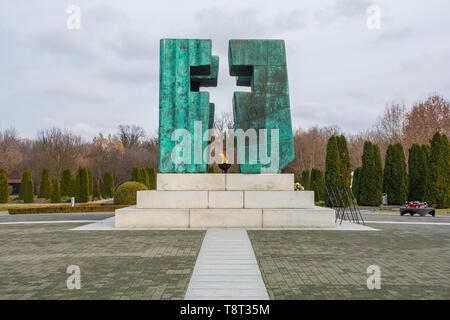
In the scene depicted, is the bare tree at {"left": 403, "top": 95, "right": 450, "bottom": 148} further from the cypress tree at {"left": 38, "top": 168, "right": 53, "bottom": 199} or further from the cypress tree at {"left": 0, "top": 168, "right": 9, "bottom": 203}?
the cypress tree at {"left": 0, "top": 168, "right": 9, "bottom": 203}

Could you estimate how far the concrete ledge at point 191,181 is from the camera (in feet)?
42.3

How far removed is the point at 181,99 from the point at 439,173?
62.8 feet

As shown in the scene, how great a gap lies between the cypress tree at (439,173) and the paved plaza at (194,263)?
47.3 ft

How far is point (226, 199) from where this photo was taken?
12469 millimetres

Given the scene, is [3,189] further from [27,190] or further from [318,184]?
[318,184]

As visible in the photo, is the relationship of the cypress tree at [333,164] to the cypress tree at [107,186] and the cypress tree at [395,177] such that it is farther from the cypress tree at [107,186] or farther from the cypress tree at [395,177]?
the cypress tree at [107,186]

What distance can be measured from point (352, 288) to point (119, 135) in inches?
2401

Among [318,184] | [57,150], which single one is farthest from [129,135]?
[318,184]

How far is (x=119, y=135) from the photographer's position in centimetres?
6275

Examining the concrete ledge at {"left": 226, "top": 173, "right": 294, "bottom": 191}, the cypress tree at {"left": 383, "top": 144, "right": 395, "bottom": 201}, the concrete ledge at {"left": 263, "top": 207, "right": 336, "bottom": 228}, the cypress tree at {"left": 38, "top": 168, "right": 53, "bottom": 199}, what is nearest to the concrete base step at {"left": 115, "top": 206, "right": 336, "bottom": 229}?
the concrete ledge at {"left": 263, "top": 207, "right": 336, "bottom": 228}

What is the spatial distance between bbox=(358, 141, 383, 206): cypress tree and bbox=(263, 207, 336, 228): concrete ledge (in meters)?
15.8

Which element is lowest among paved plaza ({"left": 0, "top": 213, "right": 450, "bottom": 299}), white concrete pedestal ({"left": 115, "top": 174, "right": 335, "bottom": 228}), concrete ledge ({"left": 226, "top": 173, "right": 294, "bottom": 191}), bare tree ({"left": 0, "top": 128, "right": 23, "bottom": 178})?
paved plaza ({"left": 0, "top": 213, "right": 450, "bottom": 299})

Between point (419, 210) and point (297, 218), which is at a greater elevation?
point (297, 218)

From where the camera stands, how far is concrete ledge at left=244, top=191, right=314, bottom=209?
40.9ft
